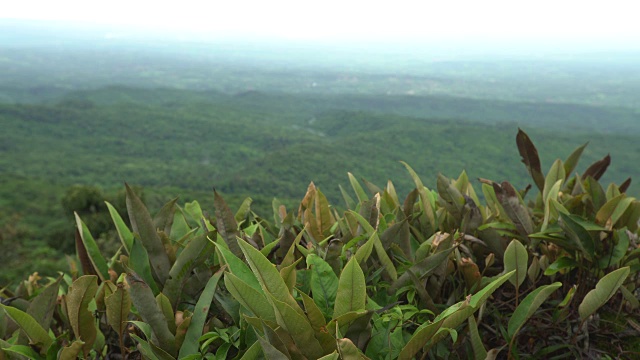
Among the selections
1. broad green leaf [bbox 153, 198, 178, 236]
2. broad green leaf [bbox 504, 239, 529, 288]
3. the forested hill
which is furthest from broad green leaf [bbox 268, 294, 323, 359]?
the forested hill

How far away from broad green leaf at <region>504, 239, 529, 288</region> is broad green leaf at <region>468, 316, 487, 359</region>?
197 mm

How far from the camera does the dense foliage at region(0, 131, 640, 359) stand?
84cm

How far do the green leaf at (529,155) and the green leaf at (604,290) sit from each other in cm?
59

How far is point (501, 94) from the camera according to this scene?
136m

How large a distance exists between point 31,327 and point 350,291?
637 millimetres

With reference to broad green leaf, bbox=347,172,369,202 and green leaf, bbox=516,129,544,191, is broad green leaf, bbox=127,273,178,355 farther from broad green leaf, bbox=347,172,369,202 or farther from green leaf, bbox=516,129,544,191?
green leaf, bbox=516,129,544,191

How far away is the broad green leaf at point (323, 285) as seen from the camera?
0.92 meters

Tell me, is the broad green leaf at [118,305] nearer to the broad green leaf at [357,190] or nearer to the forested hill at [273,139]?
the broad green leaf at [357,190]

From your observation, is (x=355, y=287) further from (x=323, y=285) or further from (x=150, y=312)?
(x=150, y=312)

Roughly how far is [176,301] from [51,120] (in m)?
97.3

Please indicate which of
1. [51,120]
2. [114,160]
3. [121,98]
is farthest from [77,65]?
[114,160]

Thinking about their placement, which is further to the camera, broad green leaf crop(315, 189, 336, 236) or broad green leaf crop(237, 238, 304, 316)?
broad green leaf crop(315, 189, 336, 236)

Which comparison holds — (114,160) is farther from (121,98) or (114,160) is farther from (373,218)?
(373,218)

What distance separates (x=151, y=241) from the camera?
1.12 meters
